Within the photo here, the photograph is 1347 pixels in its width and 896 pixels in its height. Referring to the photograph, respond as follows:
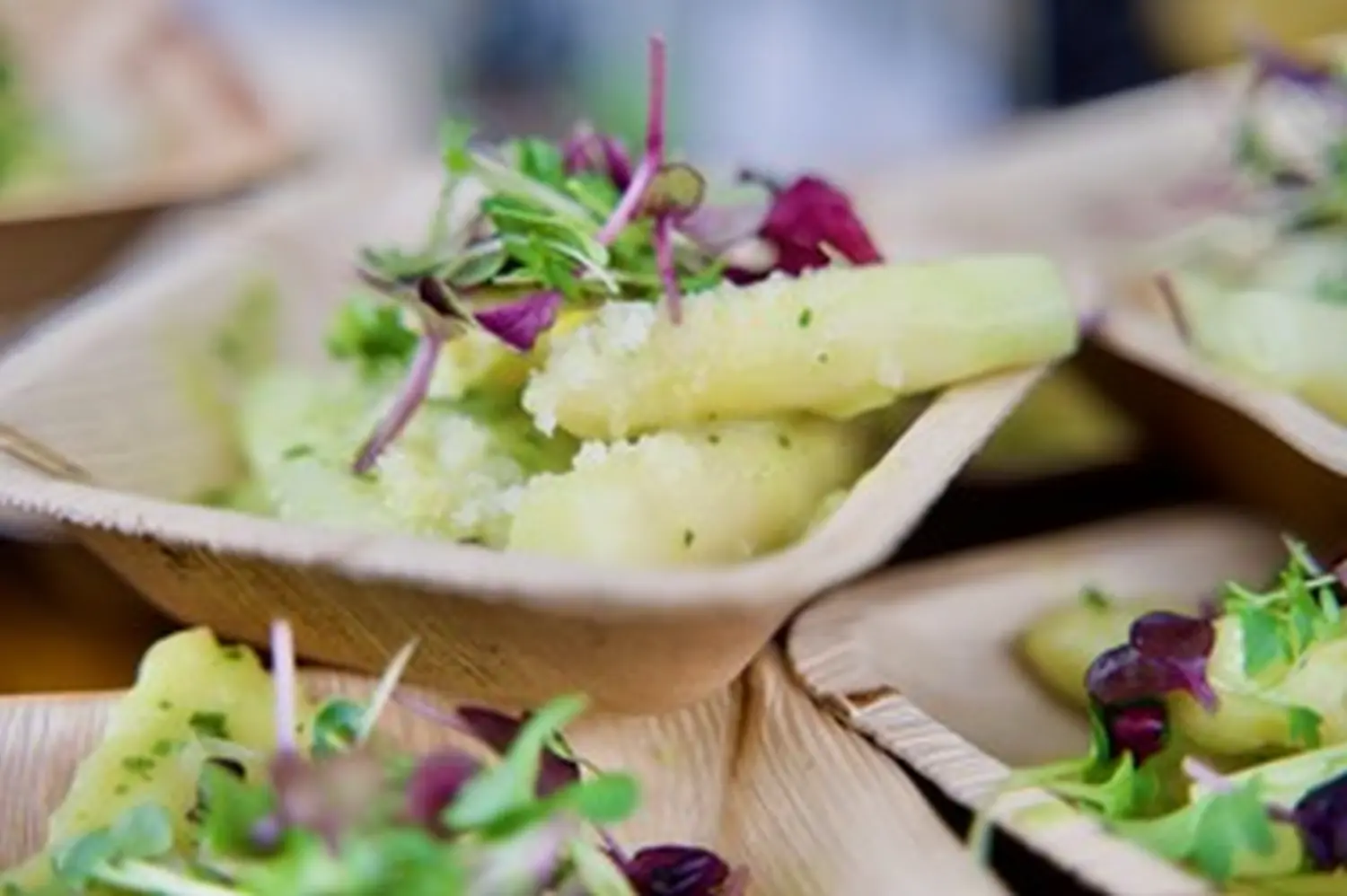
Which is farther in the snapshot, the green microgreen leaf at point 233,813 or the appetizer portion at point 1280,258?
the appetizer portion at point 1280,258

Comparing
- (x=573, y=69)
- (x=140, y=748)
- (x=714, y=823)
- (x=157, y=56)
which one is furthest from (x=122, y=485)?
(x=573, y=69)

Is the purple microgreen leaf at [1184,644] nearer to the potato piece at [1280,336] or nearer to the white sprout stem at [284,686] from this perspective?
the potato piece at [1280,336]

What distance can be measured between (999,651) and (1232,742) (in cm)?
18

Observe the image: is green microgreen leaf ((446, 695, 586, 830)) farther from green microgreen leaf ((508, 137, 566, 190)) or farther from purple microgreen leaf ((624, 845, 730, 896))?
green microgreen leaf ((508, 137, 566, 190))

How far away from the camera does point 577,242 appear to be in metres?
0.88

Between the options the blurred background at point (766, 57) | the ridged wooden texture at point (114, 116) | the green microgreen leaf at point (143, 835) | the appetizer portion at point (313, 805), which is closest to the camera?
the appetizer portion at point (313, 805)

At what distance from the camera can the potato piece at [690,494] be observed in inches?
30.2

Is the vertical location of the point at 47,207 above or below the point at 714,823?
above

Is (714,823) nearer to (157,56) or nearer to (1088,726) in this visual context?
(1088,726)

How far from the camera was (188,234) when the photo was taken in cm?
128

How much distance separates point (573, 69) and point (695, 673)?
87.4 inches

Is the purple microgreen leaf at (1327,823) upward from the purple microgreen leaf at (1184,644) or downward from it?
downward

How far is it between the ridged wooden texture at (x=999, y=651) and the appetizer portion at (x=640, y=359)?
0.08m

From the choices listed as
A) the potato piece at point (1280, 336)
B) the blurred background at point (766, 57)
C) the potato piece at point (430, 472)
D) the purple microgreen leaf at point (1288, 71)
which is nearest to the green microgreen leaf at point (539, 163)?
the potato piece at point (430, 472)
